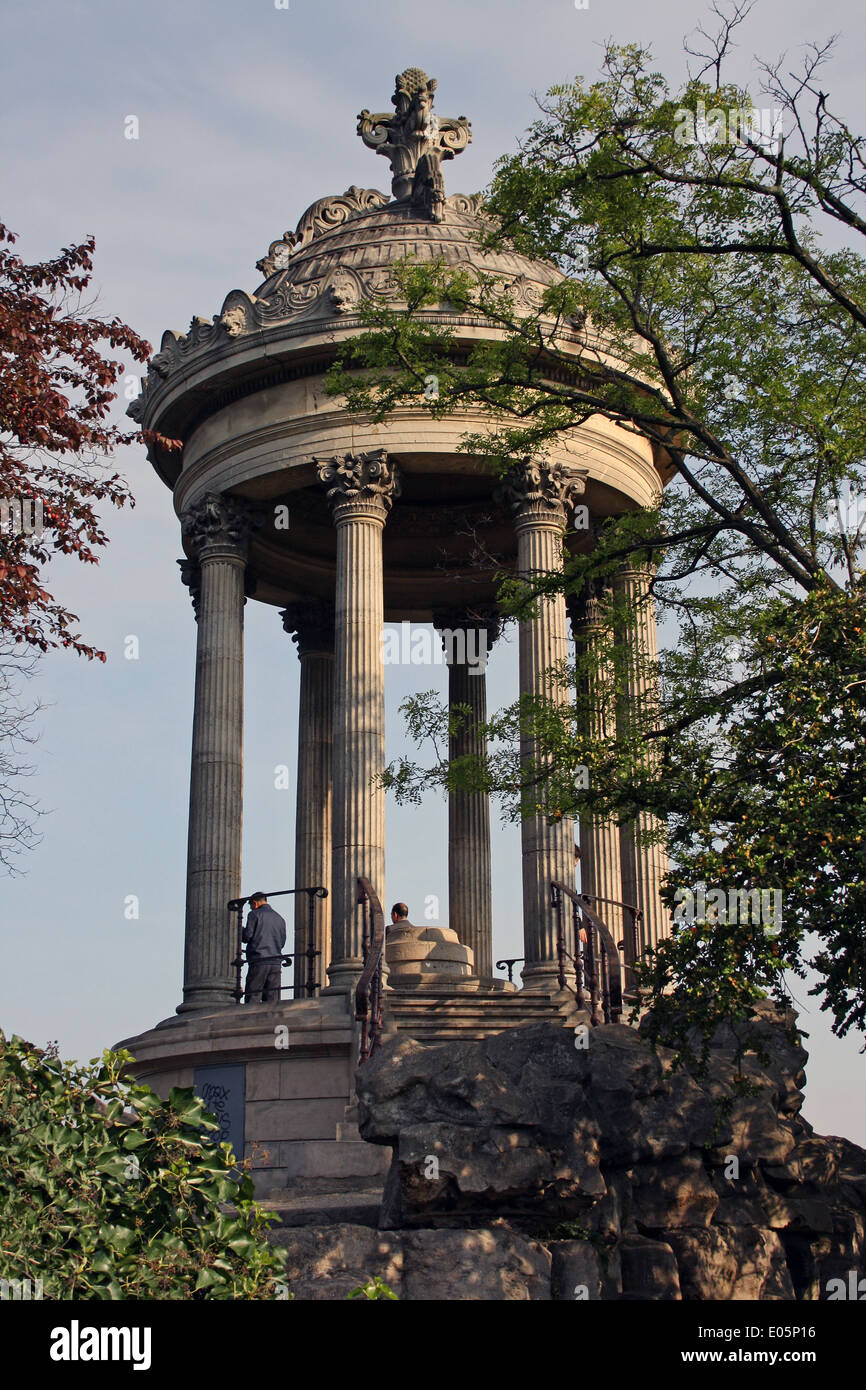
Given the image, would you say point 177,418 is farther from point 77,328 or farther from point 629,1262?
point 629,1262

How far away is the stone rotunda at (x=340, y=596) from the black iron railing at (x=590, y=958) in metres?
0.36

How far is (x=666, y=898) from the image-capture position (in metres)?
16.2

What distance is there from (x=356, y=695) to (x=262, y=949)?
4.73m

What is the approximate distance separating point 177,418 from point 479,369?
1130cm

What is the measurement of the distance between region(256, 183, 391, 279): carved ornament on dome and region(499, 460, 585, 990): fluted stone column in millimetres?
8158

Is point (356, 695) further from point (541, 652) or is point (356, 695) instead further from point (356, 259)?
point (356, 259)

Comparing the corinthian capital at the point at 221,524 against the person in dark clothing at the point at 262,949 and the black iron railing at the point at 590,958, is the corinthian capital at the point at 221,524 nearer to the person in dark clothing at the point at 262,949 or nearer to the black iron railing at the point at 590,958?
the person in dark clothing at the point at 262,949

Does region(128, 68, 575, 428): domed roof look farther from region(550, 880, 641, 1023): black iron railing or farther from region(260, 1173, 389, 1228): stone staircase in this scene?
region(260, 1173, 389, 1228): stone staircase

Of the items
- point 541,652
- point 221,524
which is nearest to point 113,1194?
point 541,652

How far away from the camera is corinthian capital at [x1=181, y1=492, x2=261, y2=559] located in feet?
105

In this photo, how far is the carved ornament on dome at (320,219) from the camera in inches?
1395

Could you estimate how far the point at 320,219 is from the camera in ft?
117

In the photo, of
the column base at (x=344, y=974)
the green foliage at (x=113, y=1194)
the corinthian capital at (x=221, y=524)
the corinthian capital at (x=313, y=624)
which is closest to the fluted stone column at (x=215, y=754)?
the corinthian capital at (x=221, y=524)
